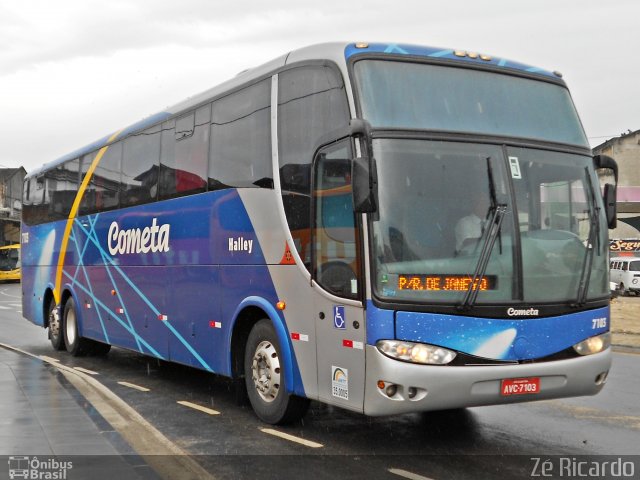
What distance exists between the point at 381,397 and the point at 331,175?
79.0 inches

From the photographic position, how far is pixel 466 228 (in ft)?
20.8

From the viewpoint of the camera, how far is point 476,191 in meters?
6.43

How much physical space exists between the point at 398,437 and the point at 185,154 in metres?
4.62

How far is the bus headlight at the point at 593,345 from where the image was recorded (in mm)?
6711

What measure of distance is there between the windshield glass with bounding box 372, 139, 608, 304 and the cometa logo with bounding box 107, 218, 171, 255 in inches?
182

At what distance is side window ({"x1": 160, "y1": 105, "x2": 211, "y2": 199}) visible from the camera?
30.9 feet

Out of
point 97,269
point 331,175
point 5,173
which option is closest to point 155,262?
point 97,269

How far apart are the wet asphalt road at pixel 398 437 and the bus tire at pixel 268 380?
169mm

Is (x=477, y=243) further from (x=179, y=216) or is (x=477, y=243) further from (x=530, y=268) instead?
(x=179, y=216)

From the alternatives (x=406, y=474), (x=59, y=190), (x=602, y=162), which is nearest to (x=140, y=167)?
(x=59, y=190)

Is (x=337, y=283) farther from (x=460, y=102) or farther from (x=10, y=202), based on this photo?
(x=10, y=202)

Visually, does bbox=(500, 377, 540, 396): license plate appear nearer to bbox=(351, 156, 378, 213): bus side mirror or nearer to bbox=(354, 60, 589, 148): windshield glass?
bbox=(351, 156, 378, 213): bus side mirror

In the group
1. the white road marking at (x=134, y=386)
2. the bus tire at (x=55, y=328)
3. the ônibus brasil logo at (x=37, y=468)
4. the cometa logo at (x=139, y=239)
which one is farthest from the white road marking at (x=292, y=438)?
the bus tire at (x=55, y=328)

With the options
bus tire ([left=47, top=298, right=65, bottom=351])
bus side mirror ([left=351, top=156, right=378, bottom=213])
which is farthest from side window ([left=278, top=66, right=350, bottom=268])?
bus tire ([left=47, top=298, right=65, bottom=351])
